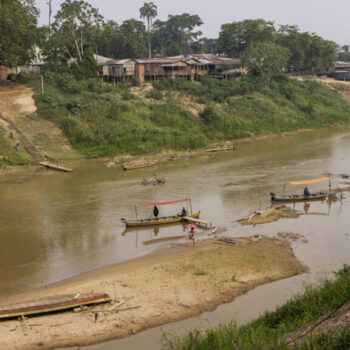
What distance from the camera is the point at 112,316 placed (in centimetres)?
1531

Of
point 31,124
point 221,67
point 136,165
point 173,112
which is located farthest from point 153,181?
point 221,67

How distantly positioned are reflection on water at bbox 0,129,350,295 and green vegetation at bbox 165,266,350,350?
5222 millimetres

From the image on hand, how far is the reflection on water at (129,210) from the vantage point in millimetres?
20875

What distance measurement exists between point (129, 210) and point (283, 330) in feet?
56.5

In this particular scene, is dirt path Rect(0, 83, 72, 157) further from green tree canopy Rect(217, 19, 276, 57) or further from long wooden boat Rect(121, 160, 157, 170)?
green tree canopy Rect(217, 19, 276, 57)

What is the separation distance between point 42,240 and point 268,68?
5445cm

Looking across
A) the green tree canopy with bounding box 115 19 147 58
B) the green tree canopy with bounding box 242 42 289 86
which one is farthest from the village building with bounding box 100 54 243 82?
the green tree canopy with bounding box 115 19 147 58

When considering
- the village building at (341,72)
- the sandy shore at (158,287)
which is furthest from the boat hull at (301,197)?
the village building at (341,72)

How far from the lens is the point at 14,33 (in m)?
48.3

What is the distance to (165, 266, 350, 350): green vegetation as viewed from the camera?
10.3m

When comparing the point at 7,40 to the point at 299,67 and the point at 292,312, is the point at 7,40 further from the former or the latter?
the point at 299,67

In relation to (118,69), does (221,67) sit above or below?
above

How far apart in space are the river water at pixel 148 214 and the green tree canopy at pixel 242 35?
37.0 meters

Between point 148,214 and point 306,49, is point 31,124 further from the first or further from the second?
point 306,49
